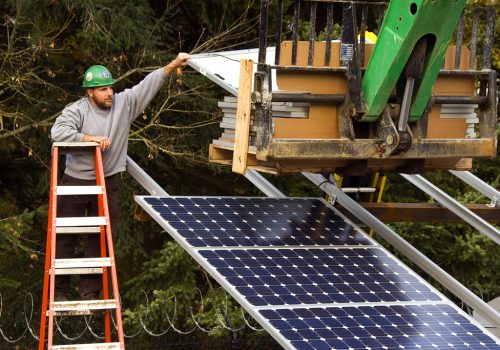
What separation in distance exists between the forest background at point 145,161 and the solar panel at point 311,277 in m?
5.22

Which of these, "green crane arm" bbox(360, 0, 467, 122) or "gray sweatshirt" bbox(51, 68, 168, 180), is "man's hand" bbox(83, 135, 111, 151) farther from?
"green crane arm" bbox(360, 0, 467, 122)

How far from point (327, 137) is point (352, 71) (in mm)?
548

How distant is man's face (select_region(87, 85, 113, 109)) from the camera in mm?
11883

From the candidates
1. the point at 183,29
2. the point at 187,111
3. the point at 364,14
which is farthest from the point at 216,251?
the point at 183,29

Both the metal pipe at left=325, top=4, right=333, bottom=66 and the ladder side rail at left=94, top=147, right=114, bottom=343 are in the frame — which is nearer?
the metal pipe at left=325, top=4, right=333, bottom=66

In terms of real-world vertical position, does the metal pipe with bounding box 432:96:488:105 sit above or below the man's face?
above

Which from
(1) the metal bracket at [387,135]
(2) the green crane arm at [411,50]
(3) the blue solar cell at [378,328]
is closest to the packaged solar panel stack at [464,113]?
(2) the green crane arm at [411,50]

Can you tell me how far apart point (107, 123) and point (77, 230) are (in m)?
0.99

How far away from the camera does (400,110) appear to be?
35.7 ft

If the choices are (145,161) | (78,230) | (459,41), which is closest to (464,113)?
(459,41)

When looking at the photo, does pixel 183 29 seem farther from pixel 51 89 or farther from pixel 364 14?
pixel 364 14

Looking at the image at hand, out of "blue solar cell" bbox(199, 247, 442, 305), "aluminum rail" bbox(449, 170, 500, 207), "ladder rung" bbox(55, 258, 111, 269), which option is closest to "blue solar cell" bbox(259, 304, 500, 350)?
"blue solar cell" bbox(199, 247, 442, 305)

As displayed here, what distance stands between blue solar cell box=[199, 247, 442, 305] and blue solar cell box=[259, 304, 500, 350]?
0.17 m

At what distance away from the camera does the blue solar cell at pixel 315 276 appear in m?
10.6
